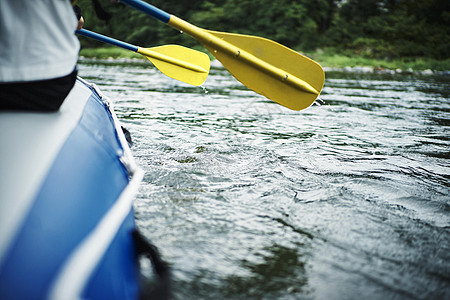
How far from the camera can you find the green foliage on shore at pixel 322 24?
21734mm

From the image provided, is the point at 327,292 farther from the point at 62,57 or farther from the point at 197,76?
the point at 197,76

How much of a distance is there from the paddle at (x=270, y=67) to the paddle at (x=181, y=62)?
996mm

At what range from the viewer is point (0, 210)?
2.98ft

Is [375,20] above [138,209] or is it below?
above

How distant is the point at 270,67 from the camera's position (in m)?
2.45

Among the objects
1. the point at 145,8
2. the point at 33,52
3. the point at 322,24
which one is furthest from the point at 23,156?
the point at 322,24

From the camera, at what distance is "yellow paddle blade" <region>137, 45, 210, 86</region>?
340 centimetres

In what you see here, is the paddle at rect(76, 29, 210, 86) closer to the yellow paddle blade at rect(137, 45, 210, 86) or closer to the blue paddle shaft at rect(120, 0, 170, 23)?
the yellow paddle blade at rect(137, 45, 210, 86)

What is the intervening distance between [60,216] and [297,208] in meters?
1.34

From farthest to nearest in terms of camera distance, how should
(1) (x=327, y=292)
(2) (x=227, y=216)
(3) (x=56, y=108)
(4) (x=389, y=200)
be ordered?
1. (4) (x=389, y=200)
2. (2) (x=227, y=216)
3. (3) (x=56, y=108)
4. (1) (x=327, y=292)

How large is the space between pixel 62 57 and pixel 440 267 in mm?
1749

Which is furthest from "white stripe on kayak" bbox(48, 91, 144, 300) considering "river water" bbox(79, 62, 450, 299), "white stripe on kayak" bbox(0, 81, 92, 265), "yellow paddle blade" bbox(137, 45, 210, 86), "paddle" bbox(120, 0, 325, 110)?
"yellow paddle blade" bbox(137, 45, 210, 86)

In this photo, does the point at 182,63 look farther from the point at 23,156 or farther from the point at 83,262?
the point at 83,262

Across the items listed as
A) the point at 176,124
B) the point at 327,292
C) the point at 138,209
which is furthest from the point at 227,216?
the point at 176,124
